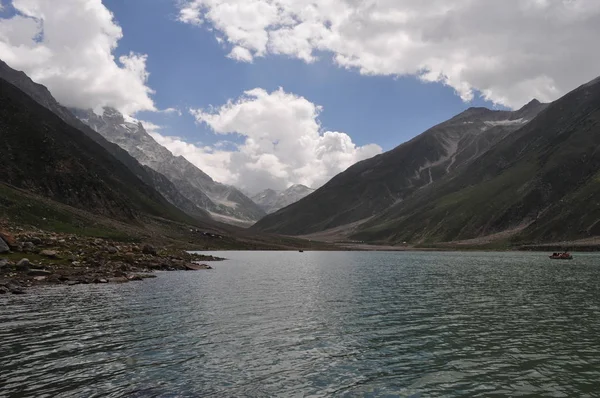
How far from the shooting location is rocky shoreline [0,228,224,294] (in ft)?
175

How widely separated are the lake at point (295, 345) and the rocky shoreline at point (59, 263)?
5384mm

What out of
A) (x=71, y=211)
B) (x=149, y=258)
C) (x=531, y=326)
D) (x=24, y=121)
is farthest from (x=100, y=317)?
(x=24, y=121)

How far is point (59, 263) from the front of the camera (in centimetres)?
6222

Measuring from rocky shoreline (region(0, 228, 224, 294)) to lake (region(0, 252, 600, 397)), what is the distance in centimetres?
538

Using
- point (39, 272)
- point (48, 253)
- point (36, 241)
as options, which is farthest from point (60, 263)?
point (36, 241)

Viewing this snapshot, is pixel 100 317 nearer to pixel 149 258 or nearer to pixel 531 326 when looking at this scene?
pixel 531 326

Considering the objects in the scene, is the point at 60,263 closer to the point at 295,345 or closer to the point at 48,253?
the point at 48,253

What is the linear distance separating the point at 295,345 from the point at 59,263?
49480 mm

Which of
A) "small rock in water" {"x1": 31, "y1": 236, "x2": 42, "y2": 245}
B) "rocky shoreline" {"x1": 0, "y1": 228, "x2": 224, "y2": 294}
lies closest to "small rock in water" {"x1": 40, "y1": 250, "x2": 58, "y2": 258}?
"rocky shoreline" {"x1": 0, "y1": 228, "x2": 224, "y2": 294}

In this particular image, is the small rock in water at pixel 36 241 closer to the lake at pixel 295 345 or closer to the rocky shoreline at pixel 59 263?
the rocky shoreline at pixel 59 263

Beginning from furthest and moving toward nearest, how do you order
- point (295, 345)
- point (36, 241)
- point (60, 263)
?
point (36, 241)
point (60, 263)
point (295, 345)

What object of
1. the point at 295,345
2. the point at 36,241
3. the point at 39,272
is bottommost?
the point at 295,345

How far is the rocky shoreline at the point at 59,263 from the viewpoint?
175ft

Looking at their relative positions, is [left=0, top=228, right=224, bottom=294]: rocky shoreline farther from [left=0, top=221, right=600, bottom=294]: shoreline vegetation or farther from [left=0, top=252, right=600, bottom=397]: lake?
[left=0, top=252, right=600, bottom=397]: lake
